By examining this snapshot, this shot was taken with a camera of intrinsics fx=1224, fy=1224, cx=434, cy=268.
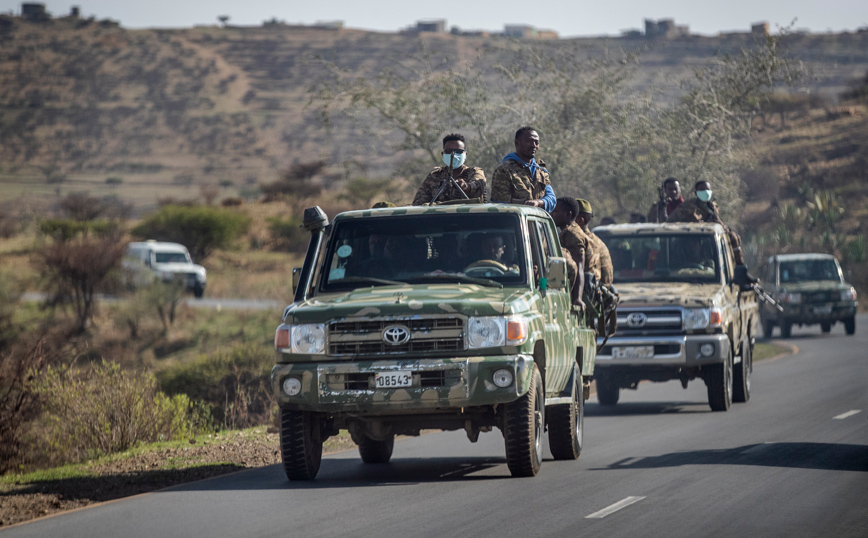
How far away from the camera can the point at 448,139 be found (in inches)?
480

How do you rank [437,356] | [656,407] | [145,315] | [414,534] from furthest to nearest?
1. [145,315]
2. [656,407]
3. [437,356]
4. [414,534]

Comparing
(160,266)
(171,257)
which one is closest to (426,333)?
(160,266)

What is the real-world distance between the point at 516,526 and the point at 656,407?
909 cm

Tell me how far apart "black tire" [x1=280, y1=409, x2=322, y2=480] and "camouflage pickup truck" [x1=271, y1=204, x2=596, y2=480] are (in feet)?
0.04

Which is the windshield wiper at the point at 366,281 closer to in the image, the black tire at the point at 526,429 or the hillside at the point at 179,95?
the black tire at the point at 526,429

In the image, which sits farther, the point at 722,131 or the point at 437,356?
the point at 722,131

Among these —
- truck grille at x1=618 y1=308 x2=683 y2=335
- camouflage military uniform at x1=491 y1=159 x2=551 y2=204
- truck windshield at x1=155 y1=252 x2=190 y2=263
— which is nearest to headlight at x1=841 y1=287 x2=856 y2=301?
truck grille at x1=618 y1=308 x2=683 y2=335

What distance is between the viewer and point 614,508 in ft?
27.7

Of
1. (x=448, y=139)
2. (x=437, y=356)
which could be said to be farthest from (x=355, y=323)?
(x=448, y=139)

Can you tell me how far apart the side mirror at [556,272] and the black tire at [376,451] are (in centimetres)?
254

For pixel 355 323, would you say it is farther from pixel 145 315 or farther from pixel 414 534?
pixel 145 315

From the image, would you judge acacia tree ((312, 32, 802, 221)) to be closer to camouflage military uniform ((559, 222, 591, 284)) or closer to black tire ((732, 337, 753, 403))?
black tire ((732, 337, 753, 403))

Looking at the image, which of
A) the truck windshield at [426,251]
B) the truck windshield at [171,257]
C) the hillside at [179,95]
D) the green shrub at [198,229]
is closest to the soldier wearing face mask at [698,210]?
the truck windshield at [426,251]

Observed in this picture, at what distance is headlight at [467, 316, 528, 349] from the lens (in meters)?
9.12
